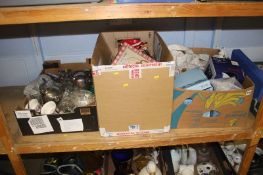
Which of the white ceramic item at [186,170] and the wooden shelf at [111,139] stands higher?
the wooden shelf at [111,139]

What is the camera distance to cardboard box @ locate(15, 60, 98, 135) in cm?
95

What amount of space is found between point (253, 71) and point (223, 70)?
141mm

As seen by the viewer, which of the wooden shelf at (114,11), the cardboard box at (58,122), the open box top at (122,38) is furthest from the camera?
the open box top at (122,38)

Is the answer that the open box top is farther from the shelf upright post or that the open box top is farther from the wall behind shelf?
the shelf upright post

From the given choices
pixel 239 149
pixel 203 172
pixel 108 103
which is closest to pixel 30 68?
pixel 108 103

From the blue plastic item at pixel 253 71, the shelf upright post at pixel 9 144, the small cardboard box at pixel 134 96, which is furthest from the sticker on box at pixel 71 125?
the blue plastic item at pixel 253 71

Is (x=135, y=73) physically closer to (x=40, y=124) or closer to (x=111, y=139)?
(x=111, y=139)

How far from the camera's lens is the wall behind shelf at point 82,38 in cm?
133

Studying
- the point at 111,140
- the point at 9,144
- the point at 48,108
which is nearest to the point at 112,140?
the point at 111,140

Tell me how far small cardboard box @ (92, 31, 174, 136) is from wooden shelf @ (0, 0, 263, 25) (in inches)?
6.9

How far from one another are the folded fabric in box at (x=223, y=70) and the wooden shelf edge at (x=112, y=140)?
0.83 feet

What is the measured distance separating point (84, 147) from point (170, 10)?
2.16 ft

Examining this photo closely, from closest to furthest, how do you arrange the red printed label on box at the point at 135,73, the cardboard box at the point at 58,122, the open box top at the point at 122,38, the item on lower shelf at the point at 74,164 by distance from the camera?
the red printed label on box at the point at 135,73, the cardboard box at the point at 58,122, the open box top at the point at 122,38, the item on lower shelf at the point at 74,164

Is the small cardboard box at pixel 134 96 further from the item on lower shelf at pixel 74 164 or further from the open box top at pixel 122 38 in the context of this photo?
the item on lower shelf at pixel 74 164
